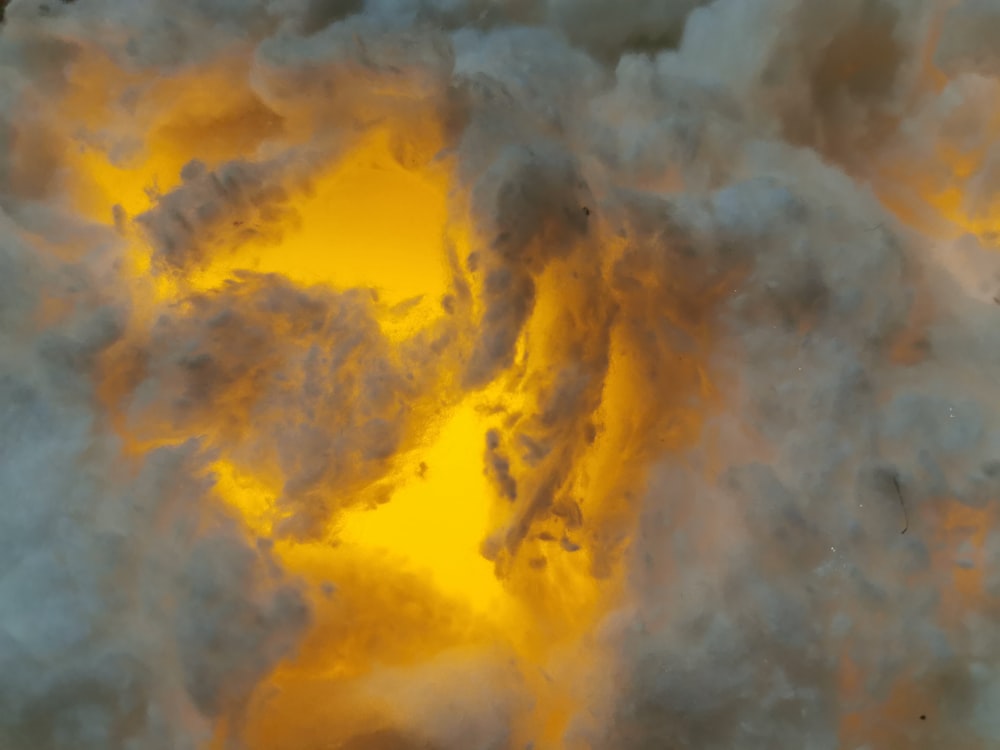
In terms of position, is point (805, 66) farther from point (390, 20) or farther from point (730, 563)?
point (730, 563)

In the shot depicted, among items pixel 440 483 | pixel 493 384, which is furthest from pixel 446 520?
pixel 493 384

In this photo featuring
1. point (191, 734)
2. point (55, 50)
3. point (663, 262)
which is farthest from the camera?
point (55, 50)

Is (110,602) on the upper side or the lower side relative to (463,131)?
lower

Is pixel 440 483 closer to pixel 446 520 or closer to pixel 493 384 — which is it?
pixel 446 520

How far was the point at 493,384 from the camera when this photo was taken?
3.21 ft

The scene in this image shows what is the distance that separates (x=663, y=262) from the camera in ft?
3.34

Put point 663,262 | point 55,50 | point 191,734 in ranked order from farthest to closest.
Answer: point 55,50 < point 663,262 < point 191,734

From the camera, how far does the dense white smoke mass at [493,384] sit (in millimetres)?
903

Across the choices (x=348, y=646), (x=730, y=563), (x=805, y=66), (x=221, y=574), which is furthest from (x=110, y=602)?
(x=805, y=66)

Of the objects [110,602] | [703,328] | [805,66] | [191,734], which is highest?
[805,66]

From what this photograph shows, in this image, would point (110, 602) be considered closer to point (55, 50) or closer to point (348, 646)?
point (348, 646)

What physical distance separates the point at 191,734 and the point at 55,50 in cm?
85

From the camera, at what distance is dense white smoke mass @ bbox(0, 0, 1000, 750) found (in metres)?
0.90

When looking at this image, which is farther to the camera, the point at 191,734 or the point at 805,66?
the point at 805,66
